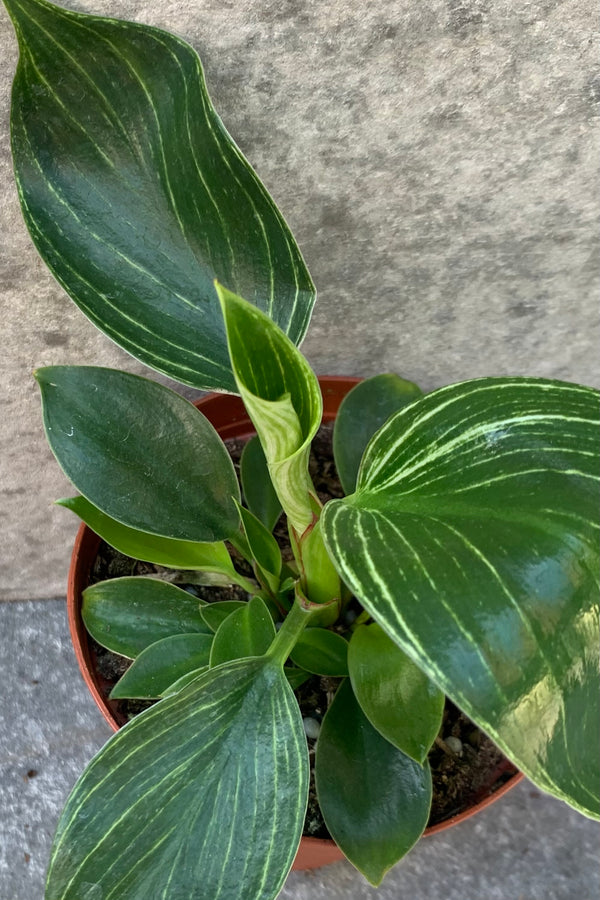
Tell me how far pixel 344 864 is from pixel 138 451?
2.24 feet

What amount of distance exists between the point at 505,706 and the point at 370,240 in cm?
47

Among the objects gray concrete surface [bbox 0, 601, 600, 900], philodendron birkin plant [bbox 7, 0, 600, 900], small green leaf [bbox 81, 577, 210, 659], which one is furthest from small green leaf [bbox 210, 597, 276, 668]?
gray concrete surface [bbox 0, 601, 600, 900]

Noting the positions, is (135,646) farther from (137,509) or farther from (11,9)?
(11,9)

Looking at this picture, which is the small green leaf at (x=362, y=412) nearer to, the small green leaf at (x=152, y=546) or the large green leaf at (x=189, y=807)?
the small green leaf at (x=152, y=546)

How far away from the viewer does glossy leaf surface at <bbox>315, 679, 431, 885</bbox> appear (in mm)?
579

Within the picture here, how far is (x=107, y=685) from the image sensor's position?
754 millimetres

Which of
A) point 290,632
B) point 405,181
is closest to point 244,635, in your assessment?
point 290,632

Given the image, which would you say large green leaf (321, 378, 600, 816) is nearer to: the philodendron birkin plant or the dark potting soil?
the philodendron birkin plant

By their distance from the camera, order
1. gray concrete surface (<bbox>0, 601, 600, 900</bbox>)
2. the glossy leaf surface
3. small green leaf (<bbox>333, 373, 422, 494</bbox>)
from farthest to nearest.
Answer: gray concrete surface (<bbox>0, 601, 600, 900</bbox>) → small green leaf (<bbox>333, 373, 422, 494</bbox>) → the glossy leaf surface

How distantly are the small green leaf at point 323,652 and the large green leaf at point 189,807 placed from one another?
0.12 meters

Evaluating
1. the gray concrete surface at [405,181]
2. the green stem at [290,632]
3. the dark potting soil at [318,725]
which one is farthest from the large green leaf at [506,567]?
the dark potting soil at [318,725]

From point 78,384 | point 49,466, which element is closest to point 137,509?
point 78,384

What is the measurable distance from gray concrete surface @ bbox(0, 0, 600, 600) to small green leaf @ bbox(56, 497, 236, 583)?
0.72 ft

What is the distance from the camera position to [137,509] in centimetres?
54
